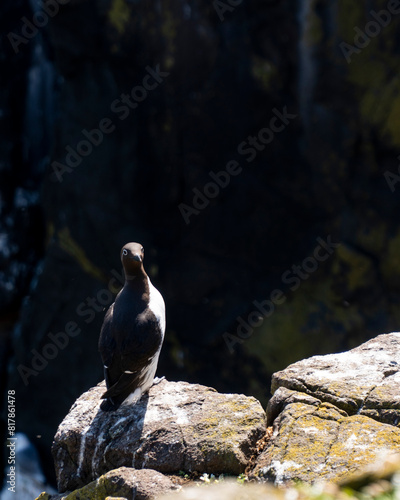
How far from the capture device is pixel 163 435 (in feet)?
12.3

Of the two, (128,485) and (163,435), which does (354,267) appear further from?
(128,485)

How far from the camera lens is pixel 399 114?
983 cm

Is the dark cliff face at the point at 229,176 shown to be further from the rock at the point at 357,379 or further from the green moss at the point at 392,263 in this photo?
the rock at the point at 357,379

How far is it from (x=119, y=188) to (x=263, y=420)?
25.1 ft

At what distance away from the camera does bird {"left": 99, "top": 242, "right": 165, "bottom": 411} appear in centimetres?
412

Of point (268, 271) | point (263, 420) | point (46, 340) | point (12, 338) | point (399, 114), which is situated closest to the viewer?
point (263, 420)

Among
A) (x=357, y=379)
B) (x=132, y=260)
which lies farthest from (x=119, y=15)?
(x=357, y=379)

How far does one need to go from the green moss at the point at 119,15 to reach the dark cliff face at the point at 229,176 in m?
0.02

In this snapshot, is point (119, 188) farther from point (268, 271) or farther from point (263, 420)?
point (263, 420)

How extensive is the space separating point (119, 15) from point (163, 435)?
8.28 m

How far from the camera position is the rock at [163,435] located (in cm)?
359

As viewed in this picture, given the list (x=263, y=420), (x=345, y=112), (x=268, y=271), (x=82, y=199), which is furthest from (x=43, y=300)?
(x=263, y=420)

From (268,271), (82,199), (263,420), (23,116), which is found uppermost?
(23,116)

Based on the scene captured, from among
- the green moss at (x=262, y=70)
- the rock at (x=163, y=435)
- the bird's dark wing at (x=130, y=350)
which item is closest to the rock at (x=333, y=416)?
the rock at (x=163, y=435)
